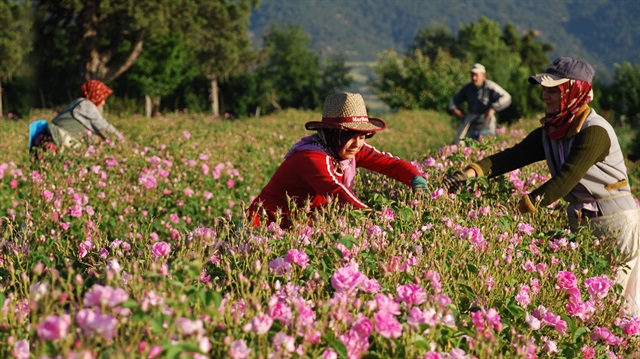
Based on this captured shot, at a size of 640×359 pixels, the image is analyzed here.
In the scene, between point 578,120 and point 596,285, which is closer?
point 596,285

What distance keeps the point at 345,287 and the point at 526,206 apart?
7.12 feet

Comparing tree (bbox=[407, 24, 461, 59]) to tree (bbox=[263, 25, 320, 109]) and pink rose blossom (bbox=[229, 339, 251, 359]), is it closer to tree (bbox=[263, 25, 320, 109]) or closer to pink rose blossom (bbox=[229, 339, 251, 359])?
tree (bbox=[263, 25, 320, 109])

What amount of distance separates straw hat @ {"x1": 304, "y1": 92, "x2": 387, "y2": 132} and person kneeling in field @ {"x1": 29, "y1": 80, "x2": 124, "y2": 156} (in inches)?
205

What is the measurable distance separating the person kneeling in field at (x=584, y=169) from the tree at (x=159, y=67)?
138ft

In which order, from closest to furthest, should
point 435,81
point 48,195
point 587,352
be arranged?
point 587,352
point 48,195
point 435,81

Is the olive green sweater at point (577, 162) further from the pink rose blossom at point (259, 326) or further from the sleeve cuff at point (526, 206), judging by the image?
the pink rose blossom at point (259, 326)

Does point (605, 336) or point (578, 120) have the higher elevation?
point (578, 120)

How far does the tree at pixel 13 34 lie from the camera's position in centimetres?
4078

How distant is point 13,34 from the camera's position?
41438mm

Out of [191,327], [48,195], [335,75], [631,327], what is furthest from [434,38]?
[191,327]

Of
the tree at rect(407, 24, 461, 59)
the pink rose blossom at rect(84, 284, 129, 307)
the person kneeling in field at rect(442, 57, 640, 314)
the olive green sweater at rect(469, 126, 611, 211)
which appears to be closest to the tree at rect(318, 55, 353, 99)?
the tree at rect(407, 24, 461, 59)

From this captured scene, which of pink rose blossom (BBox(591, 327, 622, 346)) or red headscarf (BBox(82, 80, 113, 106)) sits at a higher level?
red headscarf (BBox(82, 80, 113, 106))

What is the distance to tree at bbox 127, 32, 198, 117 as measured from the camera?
45312 millimetres

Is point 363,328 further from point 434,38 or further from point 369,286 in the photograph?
point 434,38
